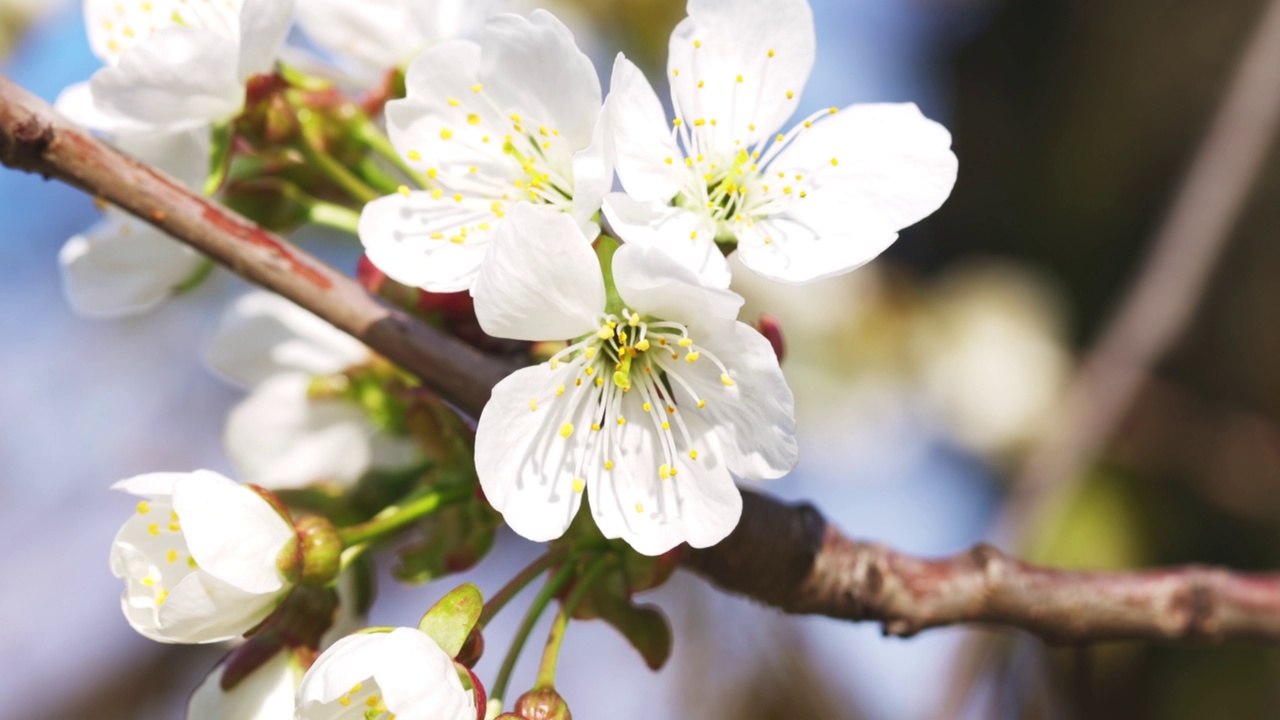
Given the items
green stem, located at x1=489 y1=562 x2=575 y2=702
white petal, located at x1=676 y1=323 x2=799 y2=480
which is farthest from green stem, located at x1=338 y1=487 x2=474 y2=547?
white petal, located at x1=676 y1=323 x2=799 y2=480

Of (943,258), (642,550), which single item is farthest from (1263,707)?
(642,550)

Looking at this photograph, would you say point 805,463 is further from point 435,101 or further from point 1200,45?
point 435,101

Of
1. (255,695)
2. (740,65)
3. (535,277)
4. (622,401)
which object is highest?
(740,65)

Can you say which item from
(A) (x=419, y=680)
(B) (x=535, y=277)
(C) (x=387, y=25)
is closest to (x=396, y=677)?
(A) (x=419, y=680)

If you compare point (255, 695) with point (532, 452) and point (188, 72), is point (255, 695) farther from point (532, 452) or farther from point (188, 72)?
point (188, 72)

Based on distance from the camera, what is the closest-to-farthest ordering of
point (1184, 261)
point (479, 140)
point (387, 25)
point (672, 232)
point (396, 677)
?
point (396, 677), point (672, 232), point (479, 140), point (387, 25), point (1184, 261)

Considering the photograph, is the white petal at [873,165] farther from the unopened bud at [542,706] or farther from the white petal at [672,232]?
the unopened bud at [542,706]

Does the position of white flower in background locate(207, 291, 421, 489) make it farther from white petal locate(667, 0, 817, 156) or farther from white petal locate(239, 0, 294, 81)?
white petal locate(667, 0, 817, 156)

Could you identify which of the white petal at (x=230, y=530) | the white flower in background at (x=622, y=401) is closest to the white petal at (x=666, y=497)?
the white flower in background at (x=622, y=401)
